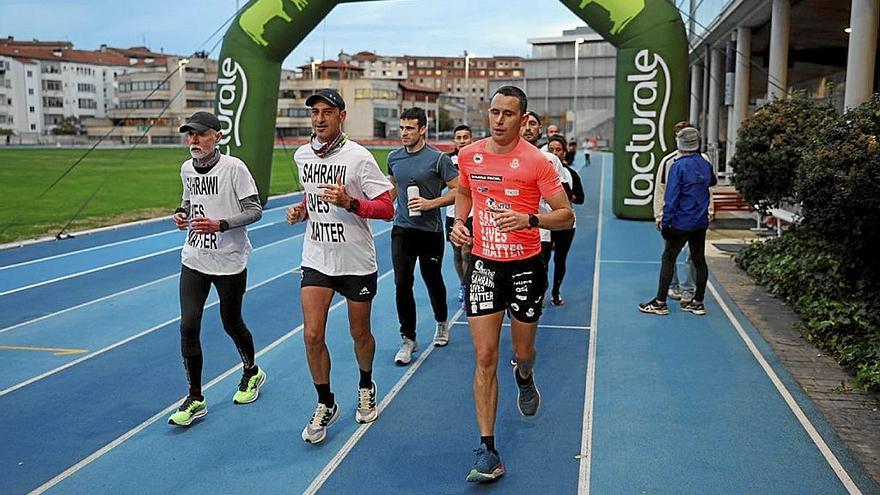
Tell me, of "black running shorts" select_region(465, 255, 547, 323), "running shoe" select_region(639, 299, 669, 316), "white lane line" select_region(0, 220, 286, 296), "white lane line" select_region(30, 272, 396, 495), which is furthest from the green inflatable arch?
"black running shorts" select_region(465, 255, 547, 323)

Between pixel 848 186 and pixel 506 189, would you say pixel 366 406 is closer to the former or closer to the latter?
pixel 506 189

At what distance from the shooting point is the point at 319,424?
511 centimetres

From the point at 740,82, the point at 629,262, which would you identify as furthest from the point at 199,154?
the point at 740,82

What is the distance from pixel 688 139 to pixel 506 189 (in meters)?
4.53

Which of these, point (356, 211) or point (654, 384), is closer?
point (356, 211)

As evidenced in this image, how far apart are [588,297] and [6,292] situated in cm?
Answer: 723

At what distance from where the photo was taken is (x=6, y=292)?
10039 mm

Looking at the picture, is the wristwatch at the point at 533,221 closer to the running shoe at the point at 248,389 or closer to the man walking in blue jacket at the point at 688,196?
the running shoe at the point at 248,389

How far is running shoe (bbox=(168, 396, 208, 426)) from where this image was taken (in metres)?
5.35

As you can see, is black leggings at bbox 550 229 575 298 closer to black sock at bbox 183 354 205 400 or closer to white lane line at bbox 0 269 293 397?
white lane line at bbox 0 269 293 397

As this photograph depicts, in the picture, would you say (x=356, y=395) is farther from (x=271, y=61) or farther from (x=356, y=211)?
(x=271, y=61)

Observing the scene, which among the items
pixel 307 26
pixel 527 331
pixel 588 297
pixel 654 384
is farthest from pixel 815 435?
pixel 307 26

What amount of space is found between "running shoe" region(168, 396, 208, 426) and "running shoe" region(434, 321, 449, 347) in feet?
8.17

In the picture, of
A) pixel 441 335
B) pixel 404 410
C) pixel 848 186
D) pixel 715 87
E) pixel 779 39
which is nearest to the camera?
pixel 404 410
